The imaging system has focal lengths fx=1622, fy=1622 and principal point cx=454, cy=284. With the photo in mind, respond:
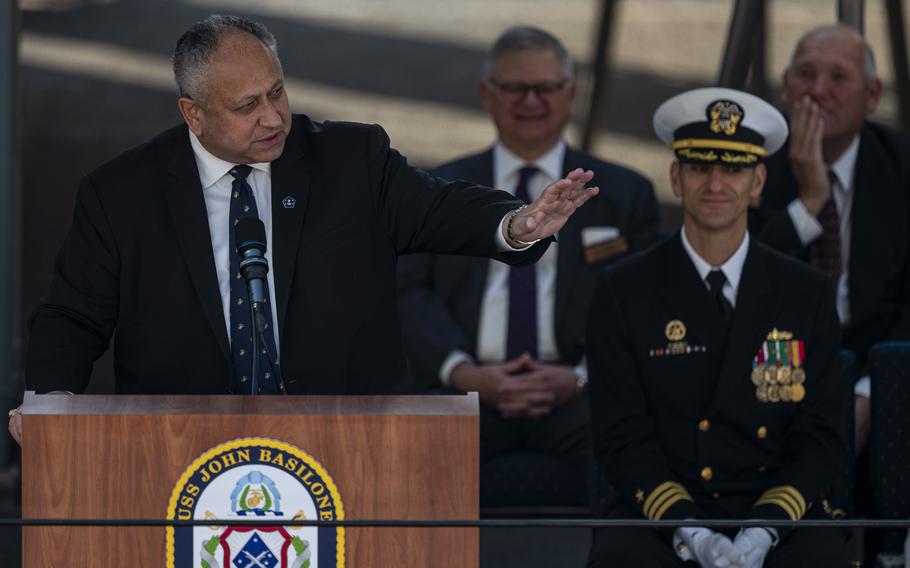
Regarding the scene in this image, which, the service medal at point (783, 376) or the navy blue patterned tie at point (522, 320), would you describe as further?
the navy blue patterned tie at point (522, 320)

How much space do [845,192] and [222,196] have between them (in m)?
1.99

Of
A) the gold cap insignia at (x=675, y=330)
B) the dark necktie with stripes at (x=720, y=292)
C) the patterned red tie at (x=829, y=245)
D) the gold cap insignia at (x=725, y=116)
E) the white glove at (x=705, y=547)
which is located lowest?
the white glove at (x=705, y=547)

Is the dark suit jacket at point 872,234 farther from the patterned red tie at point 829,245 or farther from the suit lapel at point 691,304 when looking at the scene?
the suit lapel at point 691,304

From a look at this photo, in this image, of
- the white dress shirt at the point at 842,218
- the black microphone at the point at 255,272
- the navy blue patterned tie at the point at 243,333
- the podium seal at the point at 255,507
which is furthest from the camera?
the white dress shirt at the point at 842,218

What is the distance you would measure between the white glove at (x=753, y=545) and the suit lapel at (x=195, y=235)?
107 cm

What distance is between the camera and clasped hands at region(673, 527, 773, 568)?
307 cm

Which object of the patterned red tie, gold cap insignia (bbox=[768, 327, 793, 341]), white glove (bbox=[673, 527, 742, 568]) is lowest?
white glove (bbox=[673, 527, 742, 568])

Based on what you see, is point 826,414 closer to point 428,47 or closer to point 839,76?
point 839,76

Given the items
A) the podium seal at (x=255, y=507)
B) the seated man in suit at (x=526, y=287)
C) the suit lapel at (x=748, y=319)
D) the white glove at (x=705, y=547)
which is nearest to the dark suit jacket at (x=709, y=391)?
the suit lapel at (x=748, y=319)

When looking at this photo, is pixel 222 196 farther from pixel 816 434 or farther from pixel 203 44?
pixel 816 434

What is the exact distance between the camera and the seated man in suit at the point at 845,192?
162 inches

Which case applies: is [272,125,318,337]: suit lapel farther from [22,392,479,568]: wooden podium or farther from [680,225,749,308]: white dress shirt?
[680,225,749,308]: white dress shirt

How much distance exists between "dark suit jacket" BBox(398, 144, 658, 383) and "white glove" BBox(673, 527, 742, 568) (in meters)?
1.12

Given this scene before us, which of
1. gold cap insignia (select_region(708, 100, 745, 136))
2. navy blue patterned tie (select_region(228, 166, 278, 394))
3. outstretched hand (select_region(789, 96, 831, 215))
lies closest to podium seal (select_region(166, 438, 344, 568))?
navy blue patterned tie (select_region(228, 166, 278, 394))
